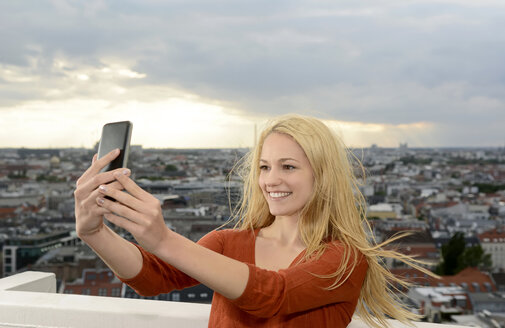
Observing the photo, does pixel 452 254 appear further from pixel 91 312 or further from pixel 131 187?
pixel 131 187

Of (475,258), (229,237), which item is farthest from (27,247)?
(229,237)

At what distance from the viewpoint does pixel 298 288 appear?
0.88 metres

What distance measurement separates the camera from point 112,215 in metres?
0.75

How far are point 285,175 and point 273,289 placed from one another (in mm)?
308

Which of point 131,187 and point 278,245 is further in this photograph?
point 278,245

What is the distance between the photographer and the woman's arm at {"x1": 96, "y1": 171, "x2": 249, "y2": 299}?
0.71 m

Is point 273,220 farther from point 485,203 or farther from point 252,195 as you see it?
point 485,203

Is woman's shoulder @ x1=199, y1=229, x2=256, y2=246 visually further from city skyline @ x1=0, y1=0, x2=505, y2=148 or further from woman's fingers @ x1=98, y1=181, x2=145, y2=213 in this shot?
city skyline @ x1=0, y1=0, x2=505, y2=148

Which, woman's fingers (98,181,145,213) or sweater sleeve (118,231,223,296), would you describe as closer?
woman's fingers (98,181,145,213)

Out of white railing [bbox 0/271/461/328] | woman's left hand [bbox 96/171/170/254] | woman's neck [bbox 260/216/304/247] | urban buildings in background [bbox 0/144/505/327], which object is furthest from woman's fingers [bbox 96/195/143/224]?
urban buildings in background [bbox 0/144/505/327]

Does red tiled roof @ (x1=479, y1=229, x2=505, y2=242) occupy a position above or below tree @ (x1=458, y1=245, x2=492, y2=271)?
above

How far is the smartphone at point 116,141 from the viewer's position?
0.81 metres

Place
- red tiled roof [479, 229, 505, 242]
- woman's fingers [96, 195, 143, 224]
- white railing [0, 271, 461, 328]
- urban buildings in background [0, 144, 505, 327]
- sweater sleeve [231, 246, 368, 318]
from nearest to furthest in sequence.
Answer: woman's fingers [96, 195, 143, 224]
sweater sleeve [231, 246, 368, 318]
white railing [0, 271, 461, 328]
urban buildings in background [0, 144, 505, 327]
red tiled roof [479, 229, 505, 242]

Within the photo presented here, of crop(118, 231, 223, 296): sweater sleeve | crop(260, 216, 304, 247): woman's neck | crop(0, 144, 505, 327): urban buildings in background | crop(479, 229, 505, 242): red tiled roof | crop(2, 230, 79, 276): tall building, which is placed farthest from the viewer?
crop(479, 229, 505, 242): red tiled roof
